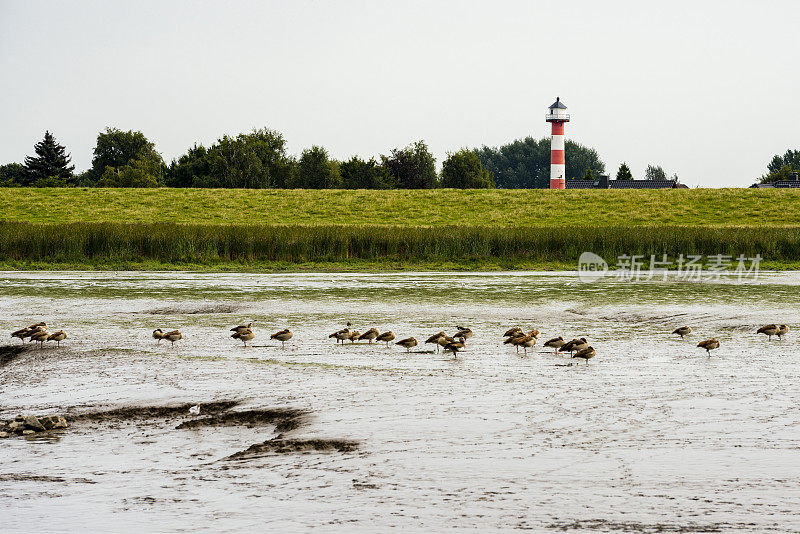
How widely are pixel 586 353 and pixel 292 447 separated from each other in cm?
561

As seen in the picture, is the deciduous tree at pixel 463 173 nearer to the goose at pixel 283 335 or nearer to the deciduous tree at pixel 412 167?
the deciduous tree at pixel 412 167

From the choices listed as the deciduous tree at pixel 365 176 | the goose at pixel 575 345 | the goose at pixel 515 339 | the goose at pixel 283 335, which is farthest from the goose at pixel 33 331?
the deciduous tree at pixel 365 176

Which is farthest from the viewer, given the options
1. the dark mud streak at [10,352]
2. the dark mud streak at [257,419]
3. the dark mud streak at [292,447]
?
the dark mud streak at [10,352]

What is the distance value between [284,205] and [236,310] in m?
48.8

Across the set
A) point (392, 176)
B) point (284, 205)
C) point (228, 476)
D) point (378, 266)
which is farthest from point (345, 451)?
point (392, 176)

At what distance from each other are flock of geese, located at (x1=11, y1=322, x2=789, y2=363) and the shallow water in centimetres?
20

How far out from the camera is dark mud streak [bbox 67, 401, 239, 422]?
30.9 ft

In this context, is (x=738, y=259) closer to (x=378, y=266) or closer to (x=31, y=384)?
(x=378, y=266)

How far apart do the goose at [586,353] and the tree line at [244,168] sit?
82783 millimetres

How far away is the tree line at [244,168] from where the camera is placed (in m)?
98.5

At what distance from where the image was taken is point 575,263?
35750 mm

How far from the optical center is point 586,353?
41.3 feet

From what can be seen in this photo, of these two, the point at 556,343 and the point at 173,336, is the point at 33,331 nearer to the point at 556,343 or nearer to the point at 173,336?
the point at 173,336

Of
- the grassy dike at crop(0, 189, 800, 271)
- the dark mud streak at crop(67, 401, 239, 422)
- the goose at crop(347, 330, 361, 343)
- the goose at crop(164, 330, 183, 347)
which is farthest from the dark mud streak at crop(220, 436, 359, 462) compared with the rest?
the grassy dike at crop(0, 189, 800, 271)
